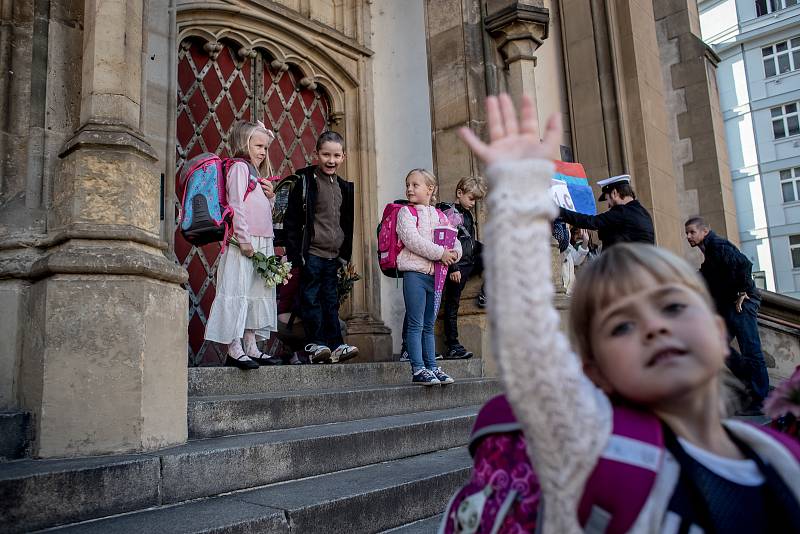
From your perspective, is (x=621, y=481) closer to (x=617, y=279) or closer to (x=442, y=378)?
(x=617, y=279)

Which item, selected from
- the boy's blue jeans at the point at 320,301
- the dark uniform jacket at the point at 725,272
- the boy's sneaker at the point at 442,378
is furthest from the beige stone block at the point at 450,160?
the boy's sneaker at the point at 442,378

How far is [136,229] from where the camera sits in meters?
2.95

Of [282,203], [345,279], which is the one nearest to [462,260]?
[345,279]

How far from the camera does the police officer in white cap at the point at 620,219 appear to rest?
4.55 m

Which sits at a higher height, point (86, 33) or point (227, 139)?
point (227, 139)

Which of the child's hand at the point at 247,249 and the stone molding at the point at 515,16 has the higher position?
the stone molding at the point at 515,16

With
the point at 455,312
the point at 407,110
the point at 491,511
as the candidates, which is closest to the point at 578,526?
the point at 491,511

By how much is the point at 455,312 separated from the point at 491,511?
4655mm

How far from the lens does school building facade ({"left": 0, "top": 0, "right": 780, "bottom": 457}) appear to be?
8.93 feet

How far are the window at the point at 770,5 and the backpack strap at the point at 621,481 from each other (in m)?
32.5

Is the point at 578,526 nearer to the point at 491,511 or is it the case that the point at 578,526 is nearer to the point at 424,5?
the point at 491,511

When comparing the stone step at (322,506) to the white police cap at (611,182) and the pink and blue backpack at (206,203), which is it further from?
the white police cap at (611,182)

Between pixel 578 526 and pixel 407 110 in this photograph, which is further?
pixel 407 110

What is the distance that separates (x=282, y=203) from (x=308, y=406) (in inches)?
97.6
